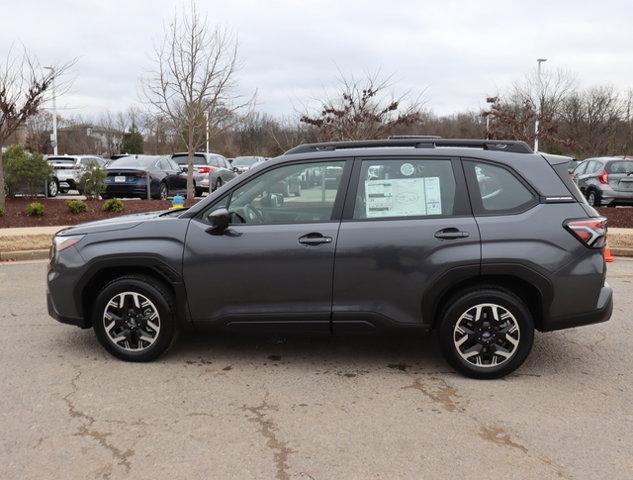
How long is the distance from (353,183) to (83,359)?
2.62 meters

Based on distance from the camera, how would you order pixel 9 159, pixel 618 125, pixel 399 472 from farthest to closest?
pixel 618 125, pixel 9 159, pixel 399 472

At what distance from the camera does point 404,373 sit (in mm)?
4363

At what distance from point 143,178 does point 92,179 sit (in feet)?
6.12

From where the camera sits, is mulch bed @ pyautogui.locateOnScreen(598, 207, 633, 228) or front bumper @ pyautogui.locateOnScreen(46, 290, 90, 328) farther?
mulch bed @ pyautogui.locateOnScreen(598, 207, 633, 228)

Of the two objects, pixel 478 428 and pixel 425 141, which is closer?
pixel 478 428

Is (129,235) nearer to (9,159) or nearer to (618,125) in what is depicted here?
(9,159)

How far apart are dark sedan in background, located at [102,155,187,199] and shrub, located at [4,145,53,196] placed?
6.06 ft

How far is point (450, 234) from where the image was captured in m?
4.12

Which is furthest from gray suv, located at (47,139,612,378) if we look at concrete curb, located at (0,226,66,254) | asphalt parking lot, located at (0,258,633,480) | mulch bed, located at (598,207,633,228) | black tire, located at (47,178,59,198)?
black tire, located at (47,178,59,198)

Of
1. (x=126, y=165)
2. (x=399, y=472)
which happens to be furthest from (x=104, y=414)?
(x=126, y=165)

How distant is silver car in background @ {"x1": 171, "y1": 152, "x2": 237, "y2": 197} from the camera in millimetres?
18906

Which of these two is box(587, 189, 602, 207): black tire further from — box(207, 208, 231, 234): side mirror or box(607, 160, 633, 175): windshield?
box(207, 208, 231, 234): side mirror

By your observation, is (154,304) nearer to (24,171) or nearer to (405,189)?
(405,189)

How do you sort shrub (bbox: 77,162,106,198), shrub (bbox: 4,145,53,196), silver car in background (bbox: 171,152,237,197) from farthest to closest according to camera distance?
silver car in background (bbox: 171,152,237,197), shrub (bbox: 77,162,106,198), shrub (bbox: 4,145,53,196)
